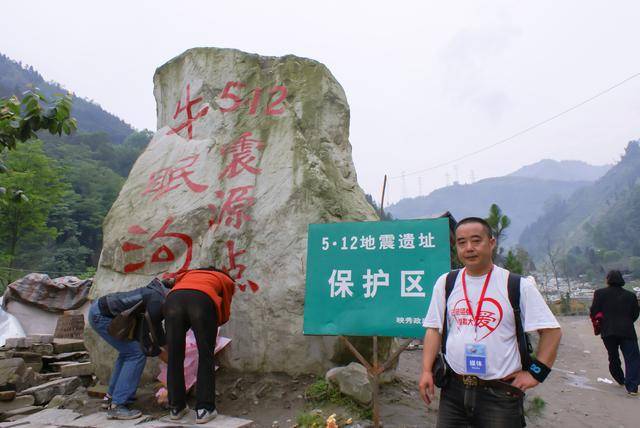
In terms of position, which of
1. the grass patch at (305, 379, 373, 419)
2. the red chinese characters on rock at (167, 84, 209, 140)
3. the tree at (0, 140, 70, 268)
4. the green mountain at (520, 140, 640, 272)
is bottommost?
the grass patch at (305, 379, 373, 419)

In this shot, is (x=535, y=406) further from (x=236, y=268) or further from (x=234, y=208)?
(x=234, y=208)

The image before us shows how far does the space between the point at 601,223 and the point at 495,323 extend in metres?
90.0

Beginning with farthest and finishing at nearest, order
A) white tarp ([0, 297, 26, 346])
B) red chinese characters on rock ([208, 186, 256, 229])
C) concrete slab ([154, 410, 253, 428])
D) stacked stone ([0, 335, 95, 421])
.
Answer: white tarp ([0, 297, 26, 346])
stacked stone ([0, 335, 95, 421])
red chinese characters on rock ([208, 186, 256, 229])
concrete slab ([154, 410, 253, 428])

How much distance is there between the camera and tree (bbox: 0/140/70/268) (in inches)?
764

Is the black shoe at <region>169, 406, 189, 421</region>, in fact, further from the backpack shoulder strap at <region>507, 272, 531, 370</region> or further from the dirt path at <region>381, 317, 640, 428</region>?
the backpack shoulder strap at <region>507, 272, 531, 370</region>

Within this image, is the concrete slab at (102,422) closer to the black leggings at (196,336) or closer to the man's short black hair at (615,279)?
the black leggings at (196,336)

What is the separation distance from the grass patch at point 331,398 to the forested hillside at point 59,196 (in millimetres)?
3314

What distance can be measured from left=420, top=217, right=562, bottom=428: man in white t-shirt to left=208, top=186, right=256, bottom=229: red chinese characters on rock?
3313mm

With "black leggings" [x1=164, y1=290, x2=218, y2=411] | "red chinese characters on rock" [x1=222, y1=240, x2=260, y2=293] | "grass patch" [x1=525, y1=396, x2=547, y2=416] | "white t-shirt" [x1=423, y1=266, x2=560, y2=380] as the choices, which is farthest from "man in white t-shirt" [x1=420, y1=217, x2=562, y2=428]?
"red chinese characters on rock" [x1=222, y1=240, x2=260, y2=293]

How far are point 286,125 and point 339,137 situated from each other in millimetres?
827

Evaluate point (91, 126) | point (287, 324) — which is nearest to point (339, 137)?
point (287, 324)

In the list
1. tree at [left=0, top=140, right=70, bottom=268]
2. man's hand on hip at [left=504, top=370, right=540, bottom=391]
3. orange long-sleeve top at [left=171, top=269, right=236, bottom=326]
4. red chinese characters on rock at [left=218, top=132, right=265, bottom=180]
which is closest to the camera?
man's hand on hip at [left=504, top=370, right=540, bottom=391]

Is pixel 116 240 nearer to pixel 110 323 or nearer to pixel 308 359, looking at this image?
pixel 110 323

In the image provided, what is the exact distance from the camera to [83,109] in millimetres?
100500
